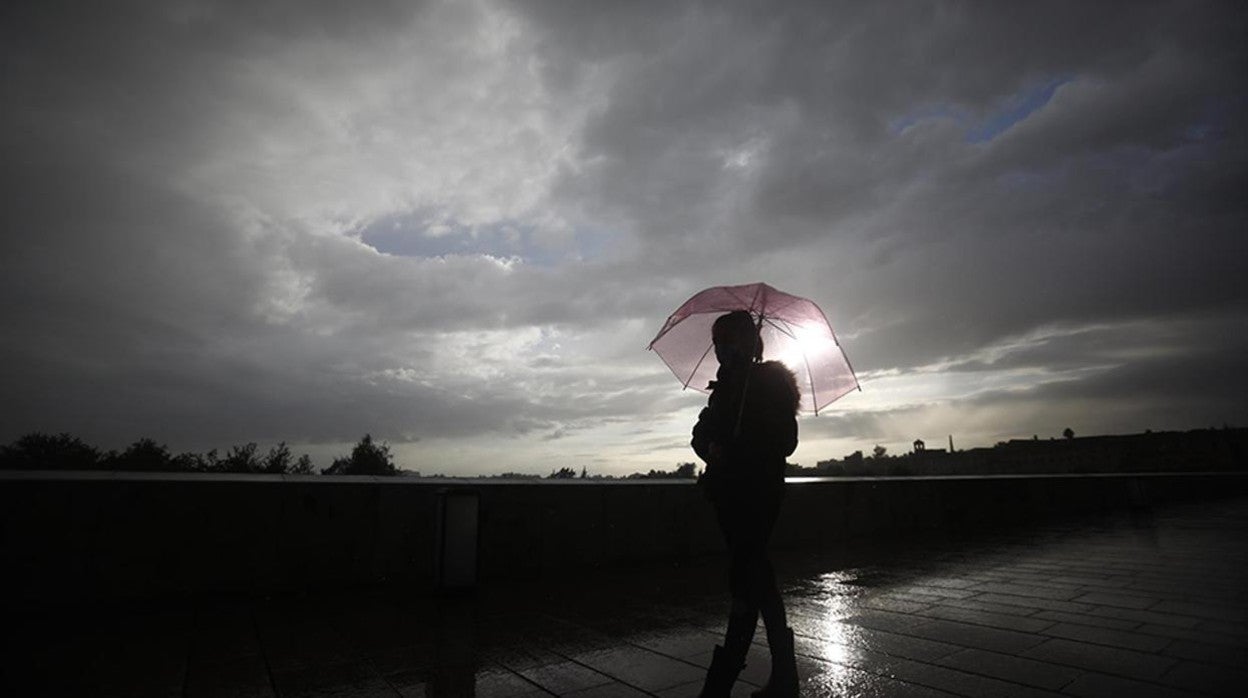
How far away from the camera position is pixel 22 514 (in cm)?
479

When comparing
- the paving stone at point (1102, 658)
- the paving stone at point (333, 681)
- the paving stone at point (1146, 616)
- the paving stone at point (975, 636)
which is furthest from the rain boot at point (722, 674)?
the paving stone at point (1146, 616)

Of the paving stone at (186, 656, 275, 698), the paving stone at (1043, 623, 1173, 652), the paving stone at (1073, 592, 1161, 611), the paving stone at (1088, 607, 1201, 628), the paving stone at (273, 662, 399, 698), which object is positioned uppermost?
the paving stone at (186, 656, 275, 698)

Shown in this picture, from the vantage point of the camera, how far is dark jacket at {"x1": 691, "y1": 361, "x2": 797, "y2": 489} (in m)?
2.95

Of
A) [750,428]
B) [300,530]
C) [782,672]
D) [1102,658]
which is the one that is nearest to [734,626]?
[782,672]

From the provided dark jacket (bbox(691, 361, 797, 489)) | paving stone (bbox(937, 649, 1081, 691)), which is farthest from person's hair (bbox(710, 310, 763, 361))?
paving stone (bbox(937, 649, 1081, 691))

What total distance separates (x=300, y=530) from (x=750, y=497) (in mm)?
5264

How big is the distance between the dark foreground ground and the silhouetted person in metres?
0.44

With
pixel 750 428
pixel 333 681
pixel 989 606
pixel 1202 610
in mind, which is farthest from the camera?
pixel 989 606

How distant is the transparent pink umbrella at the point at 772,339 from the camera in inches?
152

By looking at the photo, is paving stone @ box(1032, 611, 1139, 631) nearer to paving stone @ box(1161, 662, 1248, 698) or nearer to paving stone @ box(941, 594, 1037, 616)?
paving stone @ box(941, 594, 1037, 616)

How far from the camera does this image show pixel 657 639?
421cm

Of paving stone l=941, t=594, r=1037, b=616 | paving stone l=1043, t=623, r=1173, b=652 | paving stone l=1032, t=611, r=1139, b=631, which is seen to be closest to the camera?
paving stone l=1043, t=623, r=1173, b=652

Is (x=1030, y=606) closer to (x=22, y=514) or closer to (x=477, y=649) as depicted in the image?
(x=477, y=649)

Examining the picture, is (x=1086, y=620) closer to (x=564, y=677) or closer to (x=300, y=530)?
(x=564, y=677)
